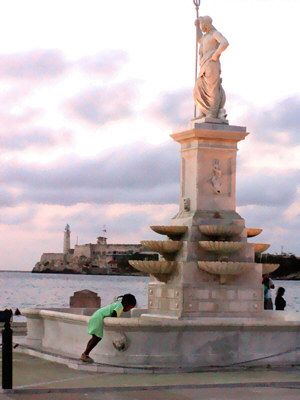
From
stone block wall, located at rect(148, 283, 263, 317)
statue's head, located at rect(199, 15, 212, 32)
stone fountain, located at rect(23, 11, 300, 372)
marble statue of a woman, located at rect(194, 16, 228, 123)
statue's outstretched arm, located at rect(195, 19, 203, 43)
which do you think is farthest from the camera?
statue's outstretched arm, located at rect(195, 19, 203, 43)

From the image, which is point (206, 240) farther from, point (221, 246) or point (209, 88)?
point (209, 88)

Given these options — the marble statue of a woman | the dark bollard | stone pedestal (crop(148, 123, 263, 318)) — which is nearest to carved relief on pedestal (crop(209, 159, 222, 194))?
stone pedestal (crop(148, 123, 263, 318))

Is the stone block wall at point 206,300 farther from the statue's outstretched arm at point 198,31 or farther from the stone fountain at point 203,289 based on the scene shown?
the statue's outstretched arm at point 198,31

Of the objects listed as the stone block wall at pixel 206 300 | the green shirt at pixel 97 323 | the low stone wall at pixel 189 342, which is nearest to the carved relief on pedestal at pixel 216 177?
the stone block wall at pixel 206 300

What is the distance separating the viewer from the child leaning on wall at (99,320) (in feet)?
63.4

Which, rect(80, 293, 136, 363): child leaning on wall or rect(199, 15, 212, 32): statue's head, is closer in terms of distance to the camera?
rect(80, 293, 136, 363): child leaning on wall

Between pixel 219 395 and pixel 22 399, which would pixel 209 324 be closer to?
pixel 219 395

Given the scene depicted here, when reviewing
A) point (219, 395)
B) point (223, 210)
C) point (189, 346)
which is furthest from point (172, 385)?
point (223, 210)

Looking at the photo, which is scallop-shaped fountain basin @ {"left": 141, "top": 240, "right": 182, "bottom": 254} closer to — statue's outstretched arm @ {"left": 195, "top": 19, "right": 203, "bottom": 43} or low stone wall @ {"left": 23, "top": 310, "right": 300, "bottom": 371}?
low stone wall @ {"left": 23, "top": 310, "right": 300, "bottom": 371}

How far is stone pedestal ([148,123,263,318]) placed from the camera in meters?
21.3

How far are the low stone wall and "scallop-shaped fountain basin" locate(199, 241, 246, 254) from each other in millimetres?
1280

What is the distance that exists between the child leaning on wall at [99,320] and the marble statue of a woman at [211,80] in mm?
4615

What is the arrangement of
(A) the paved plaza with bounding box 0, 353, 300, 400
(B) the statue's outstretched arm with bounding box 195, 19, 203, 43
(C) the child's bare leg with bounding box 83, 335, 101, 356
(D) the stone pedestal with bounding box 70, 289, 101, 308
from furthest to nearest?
1. (D) the stone pedestal with bounding box 70, 289, 101, 308
2. (B) the statue's outstretched arm with bounding box 195, 19, 203, 43
3. (C) the child's bare leg with bounding box 83, 335, 101, 356
4. (A) the paved plaza with bounding box 0, 353, 300, 400

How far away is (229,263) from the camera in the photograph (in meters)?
21.1
